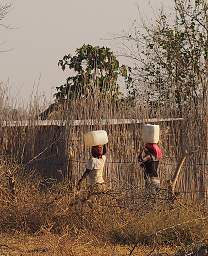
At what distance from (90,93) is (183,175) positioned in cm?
195

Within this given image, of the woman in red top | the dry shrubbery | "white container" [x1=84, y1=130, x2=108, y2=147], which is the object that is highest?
"white container" [x1=84, y1=130, x2=108, y2=147]

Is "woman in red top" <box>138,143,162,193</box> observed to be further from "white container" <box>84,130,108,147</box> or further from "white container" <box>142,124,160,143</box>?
"white container" <box>84,130,108,147</box>

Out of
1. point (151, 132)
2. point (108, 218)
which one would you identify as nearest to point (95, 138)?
point (151, 132)

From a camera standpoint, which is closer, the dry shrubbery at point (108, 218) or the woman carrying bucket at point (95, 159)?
the dry shrubbery at point (108, 218)

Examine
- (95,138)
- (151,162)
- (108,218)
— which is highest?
(95,138)

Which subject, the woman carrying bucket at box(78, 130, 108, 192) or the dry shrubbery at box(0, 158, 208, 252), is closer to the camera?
the dry shrubbery at box(0, 158, 208, 252)

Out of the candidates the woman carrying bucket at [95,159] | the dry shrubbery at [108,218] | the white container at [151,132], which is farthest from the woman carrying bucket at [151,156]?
the dry shrubbery at [108,218]

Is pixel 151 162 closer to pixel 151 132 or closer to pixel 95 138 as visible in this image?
pixel 151 132

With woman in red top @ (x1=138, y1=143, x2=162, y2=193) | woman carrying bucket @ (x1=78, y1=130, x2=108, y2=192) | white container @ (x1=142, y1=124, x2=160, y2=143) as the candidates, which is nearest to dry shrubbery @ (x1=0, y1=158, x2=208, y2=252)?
woman carrying bucket @ (x1=78, y1=130, x2=108, y2=192)

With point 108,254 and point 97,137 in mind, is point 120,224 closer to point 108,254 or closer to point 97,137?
point 108,254

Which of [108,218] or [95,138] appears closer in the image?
[108,218]

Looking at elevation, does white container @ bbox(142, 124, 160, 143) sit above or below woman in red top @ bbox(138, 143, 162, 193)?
above

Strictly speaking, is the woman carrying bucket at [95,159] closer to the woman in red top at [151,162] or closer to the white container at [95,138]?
the white container at [95,138]

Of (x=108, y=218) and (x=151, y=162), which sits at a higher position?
(x=151, y=162)
